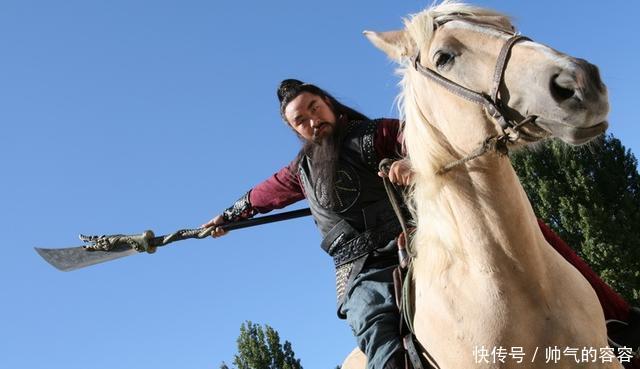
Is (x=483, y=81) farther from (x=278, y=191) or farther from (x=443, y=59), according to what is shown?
(x=278, y=191)

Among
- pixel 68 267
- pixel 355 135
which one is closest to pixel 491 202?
pixel 355 135

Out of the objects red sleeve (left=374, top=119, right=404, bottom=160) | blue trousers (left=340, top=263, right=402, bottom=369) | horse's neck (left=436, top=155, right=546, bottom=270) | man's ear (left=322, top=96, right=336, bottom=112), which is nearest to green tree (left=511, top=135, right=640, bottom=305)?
man's ear (left=322, top=96, right=336, bottom=112)

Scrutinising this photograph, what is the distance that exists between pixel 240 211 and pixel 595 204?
1829 cm

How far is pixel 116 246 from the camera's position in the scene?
6.01 m

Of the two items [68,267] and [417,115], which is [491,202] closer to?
[417,115]

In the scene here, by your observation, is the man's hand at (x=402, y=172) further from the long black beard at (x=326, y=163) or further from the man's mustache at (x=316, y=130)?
the man's mustache at (x=316, y=130)

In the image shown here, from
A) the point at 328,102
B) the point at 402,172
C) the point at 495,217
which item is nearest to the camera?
the point at 495,217

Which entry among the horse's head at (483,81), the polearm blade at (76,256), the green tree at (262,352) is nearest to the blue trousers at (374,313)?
the horse's head at (483,81)

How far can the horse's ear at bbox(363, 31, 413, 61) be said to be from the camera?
151 inches

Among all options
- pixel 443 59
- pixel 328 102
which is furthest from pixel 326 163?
pixel 443 59

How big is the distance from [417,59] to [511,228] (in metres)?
1.02

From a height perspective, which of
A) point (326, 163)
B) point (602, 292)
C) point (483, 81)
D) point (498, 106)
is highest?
point (326, 163)

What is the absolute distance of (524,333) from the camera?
327cm

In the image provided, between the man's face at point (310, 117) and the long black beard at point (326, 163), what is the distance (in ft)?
0.16
